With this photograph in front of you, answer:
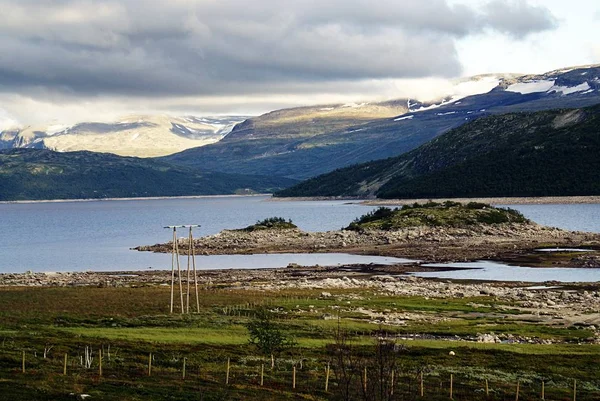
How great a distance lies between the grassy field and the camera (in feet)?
→ 134

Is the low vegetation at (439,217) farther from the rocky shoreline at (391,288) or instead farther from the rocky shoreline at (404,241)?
the rocky shoreline at (391,288)

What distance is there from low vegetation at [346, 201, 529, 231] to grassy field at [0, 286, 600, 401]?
75.5 meters

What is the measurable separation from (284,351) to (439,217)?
10798 cm

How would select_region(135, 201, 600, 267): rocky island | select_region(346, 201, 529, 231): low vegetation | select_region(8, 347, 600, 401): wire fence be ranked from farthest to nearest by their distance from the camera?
select_region(346, 201, 529, 231): low vegetation < select_region(135, 201, 600, 267): rocky island < select_region(8, 347, 600, 401): wire fence

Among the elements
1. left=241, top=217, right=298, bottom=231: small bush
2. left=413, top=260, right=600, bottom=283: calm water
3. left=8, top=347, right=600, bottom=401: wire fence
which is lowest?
left=8, top=347, right=600, bottom=401: wire fence

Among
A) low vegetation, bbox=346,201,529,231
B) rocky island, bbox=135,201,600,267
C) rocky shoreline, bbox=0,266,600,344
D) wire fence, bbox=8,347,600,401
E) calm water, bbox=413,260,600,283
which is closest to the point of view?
wire fence, bbox=8,347,600,401

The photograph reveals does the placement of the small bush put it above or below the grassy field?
above

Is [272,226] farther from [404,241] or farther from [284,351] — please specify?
[284,351]

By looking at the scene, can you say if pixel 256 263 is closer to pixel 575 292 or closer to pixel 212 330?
pixel 575 292

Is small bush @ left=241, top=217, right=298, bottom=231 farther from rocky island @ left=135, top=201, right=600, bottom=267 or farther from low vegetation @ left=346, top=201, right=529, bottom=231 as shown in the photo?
low vegetation @ left=346, top=201, right=529, bottom=231

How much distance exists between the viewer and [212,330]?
61969mm

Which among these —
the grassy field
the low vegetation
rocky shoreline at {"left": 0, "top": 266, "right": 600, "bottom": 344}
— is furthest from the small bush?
the grassy field

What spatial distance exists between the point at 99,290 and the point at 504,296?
125 ft

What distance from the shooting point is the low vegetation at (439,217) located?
513 ft
